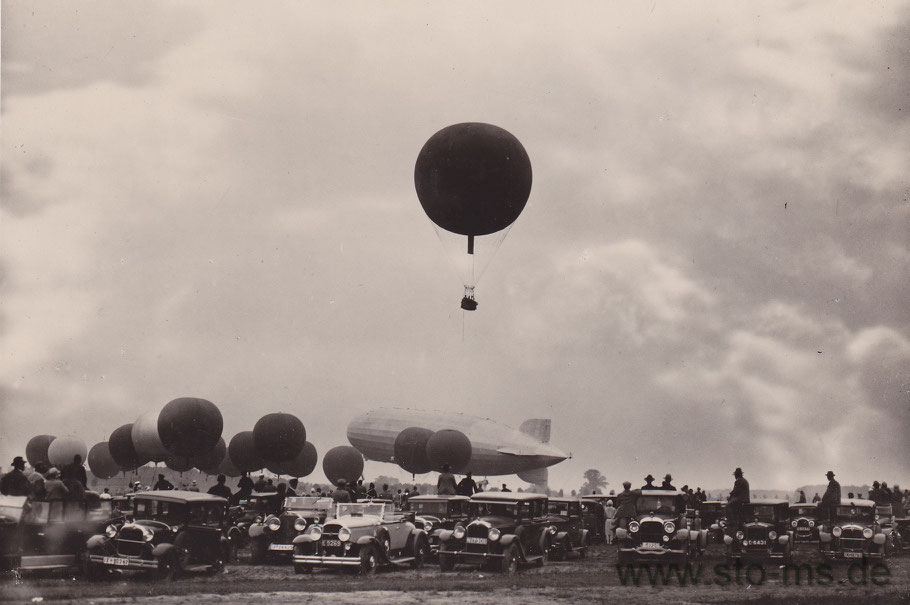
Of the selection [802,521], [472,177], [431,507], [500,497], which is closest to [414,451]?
[431,507]

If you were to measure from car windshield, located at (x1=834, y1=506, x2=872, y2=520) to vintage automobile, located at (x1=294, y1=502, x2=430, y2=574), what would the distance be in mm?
10616

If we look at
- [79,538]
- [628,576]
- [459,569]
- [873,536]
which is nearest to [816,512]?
[873,536]

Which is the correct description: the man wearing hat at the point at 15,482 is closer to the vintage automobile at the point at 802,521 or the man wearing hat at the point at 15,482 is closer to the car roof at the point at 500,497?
the car roof at the point at 500,497

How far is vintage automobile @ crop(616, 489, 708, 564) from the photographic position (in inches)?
808

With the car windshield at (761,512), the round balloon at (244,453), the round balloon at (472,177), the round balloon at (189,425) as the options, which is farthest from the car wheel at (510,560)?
the round balloon at (244,453)

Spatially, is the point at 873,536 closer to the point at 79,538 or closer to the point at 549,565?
the point at 549,565

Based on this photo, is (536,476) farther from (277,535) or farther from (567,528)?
(277,535)

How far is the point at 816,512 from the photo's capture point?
76.2 ft

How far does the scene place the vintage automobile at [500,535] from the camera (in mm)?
19047

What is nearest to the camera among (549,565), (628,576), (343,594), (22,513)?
(343,594)

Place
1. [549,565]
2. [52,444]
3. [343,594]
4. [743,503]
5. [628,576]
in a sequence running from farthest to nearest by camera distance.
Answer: [52,444] → [743,503] → [549,565] → [628,576] → [343,594]

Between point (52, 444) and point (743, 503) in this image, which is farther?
point (52, 444)

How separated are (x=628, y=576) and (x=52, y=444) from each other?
2774 cm

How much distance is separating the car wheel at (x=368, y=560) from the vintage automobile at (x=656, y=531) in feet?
18.9
